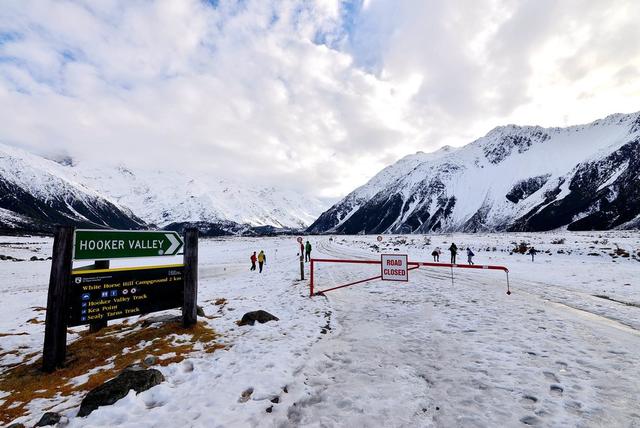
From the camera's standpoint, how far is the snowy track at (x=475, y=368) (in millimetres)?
4742

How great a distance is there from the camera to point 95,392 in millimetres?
5324

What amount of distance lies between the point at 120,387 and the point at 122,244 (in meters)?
3.73

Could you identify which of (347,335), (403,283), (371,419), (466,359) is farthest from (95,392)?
(403,283)

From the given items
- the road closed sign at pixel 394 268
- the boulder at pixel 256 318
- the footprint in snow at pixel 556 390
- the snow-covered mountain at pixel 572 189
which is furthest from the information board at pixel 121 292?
the snow-covered mountain at pixel 572 189

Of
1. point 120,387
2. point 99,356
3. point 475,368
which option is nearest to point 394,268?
point 475,368

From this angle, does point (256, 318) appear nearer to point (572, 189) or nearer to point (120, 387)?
point (120, 387)

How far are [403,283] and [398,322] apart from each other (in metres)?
7.19

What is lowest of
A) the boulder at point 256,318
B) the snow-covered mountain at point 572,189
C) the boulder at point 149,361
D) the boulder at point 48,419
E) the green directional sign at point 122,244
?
the boulder at point 48,419

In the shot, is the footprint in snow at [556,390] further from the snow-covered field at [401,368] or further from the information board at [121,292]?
the information board at [121,292]

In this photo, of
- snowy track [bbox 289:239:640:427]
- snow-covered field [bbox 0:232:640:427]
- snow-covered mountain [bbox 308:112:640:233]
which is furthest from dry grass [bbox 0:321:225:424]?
snow-covered mountain [bbox 308:112:640:233]

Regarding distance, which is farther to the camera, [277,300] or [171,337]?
[277,300]

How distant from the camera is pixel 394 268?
15.7 metres

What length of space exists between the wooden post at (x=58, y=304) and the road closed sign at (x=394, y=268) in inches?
468

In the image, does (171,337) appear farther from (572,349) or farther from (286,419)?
(572,349)
